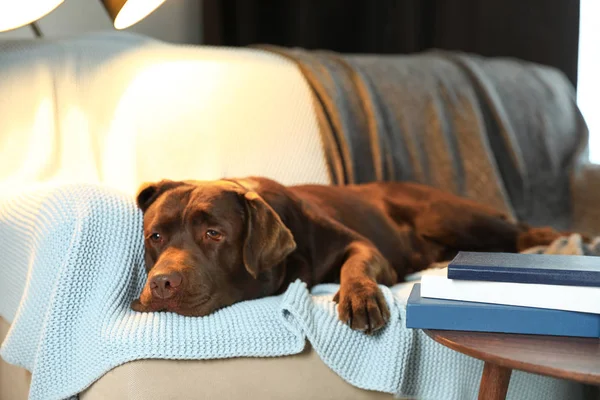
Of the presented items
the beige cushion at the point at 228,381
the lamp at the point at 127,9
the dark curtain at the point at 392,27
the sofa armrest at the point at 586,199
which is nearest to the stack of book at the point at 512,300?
the beige cushion at the point at 228,381

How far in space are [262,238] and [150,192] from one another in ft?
0.87

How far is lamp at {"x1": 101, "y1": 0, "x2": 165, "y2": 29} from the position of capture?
1817 millimetres

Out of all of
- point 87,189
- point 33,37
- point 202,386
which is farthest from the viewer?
point 33,37

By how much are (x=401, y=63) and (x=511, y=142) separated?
1.64 ft

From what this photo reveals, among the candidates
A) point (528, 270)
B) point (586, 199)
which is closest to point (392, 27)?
point (586, 199)

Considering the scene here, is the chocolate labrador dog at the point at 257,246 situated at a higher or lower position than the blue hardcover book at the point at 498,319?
lower

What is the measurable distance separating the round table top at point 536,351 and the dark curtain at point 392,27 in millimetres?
2133

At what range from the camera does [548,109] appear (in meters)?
2.94

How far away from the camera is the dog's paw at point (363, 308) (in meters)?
1.40

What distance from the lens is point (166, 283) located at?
140 centimetres

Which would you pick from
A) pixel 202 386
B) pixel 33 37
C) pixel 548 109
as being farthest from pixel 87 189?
pixel 548 109

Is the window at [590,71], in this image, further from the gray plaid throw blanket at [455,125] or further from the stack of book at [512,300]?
the stack of book at [512,300]

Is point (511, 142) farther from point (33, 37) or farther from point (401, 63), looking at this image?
point (33, 37)

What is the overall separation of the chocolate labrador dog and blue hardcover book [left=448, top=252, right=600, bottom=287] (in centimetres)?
34
